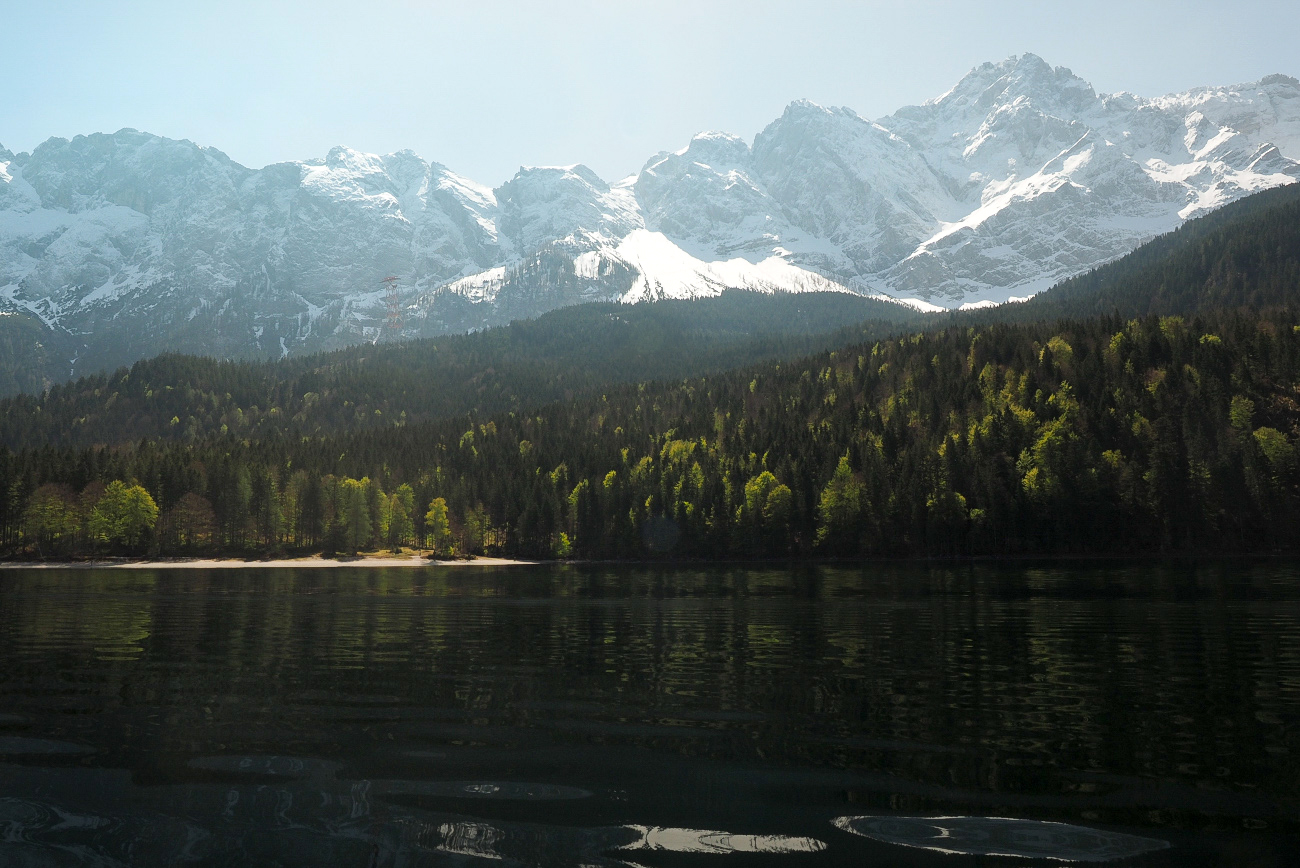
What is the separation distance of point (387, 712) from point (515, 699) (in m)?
3.73

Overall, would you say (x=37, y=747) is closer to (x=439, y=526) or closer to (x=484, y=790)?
(x=484, y=790)

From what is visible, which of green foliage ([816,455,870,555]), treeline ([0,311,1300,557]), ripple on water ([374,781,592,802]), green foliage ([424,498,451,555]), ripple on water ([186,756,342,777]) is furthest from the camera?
green foliage ([424,498,451,555])

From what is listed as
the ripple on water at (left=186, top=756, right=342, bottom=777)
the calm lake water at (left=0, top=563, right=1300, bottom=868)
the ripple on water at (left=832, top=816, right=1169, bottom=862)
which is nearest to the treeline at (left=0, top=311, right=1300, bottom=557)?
the calm lake water at (left=0, top=563, right=1300, bottom=868)

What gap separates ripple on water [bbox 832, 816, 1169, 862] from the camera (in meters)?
11.6

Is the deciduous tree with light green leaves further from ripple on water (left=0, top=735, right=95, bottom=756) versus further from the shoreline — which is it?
ripple on water (left=0, top=735, right=95, bottom=756)

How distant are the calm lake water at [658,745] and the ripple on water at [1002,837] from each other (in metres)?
0.05

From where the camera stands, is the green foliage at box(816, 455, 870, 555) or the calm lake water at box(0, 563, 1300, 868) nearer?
the calm lake water at box(0, 563, 1300, 868)

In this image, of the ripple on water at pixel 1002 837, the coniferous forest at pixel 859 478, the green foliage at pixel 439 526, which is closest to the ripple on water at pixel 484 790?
the ripple on water at pixel 1002 837

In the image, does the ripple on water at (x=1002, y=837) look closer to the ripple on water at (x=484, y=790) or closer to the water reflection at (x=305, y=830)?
the water reflection at (x=305, y=830)

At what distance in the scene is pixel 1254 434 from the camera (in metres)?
125

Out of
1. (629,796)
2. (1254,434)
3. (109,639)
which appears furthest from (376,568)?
(1254,434)

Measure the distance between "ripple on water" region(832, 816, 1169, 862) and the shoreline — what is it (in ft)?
433

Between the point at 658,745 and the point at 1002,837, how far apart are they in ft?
26.5

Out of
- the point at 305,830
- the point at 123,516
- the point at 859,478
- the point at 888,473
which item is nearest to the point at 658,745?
the point at 305,830
